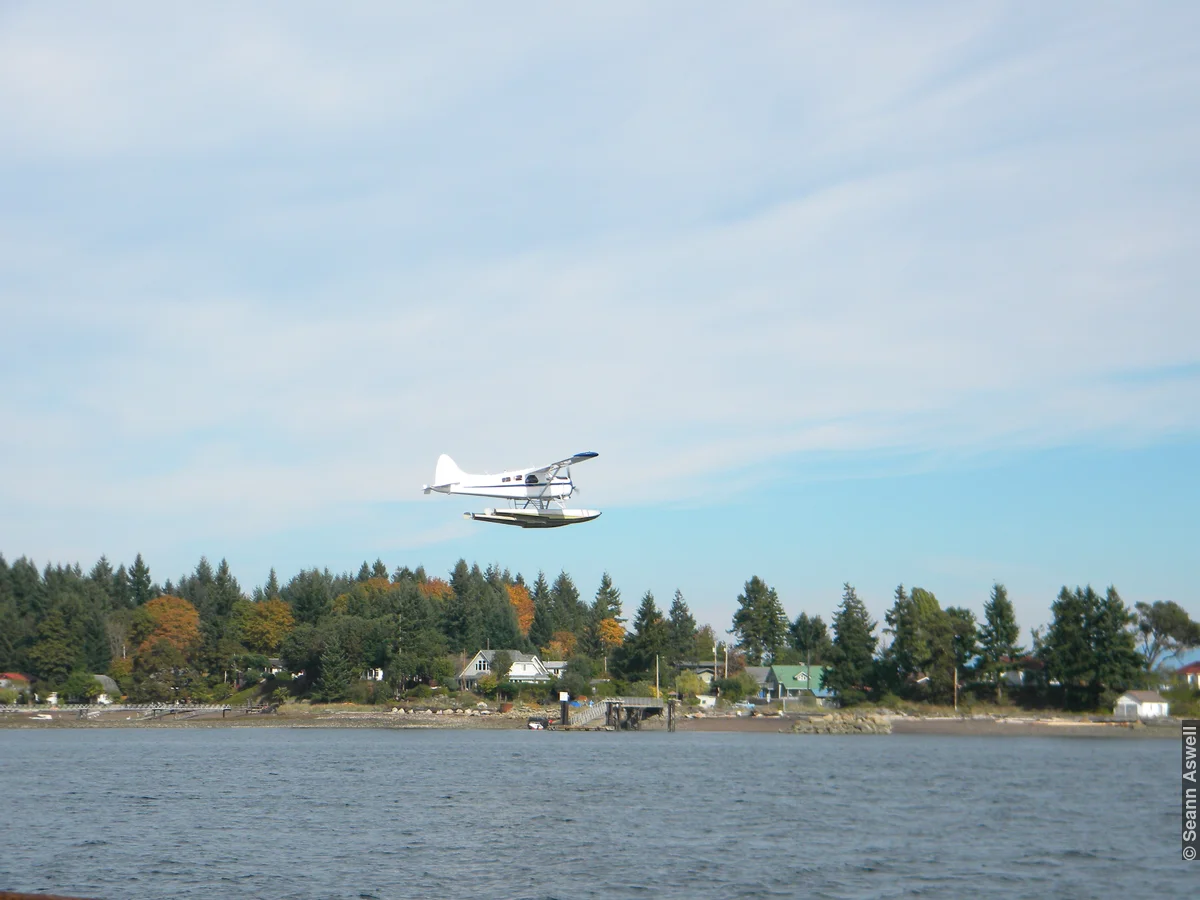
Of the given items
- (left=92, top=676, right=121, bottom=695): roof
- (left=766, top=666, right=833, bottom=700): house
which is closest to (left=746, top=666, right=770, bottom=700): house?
(left=766, top=666, right=833, bottom=700): house

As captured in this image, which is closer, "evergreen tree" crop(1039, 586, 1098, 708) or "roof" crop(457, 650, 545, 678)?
"evergreen tree" crop(1039, 586, 1098, 708)

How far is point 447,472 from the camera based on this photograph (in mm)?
46219

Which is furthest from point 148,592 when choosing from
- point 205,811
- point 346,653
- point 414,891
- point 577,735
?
point 414,891

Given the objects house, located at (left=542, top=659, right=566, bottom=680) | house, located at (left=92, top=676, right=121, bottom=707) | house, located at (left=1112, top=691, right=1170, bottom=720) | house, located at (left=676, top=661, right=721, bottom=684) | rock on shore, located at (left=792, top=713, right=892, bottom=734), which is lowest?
house, located at (left=92, top=676, right=121, bottom=707)

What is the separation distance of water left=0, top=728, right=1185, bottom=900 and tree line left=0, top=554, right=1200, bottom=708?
69.5 ft

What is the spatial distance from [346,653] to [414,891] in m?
84.8

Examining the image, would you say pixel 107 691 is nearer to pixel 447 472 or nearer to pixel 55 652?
pixel 55 652

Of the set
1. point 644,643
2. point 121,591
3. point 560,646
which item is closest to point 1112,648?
point 644,643

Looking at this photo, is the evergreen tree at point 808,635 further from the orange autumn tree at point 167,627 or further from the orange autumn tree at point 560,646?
the orange autumn tree at point 167,627

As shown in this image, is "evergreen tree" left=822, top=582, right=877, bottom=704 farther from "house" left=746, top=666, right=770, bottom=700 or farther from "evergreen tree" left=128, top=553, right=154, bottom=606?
"evergreen tree" left=128, top=553, right=154, bottom=606

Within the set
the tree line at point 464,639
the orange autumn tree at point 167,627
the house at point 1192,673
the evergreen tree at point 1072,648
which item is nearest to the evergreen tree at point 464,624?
the tree line at point 464,639

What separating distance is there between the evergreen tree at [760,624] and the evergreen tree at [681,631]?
8.49m

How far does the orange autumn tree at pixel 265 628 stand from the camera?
410 ft

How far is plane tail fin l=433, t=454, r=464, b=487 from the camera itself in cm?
4550
